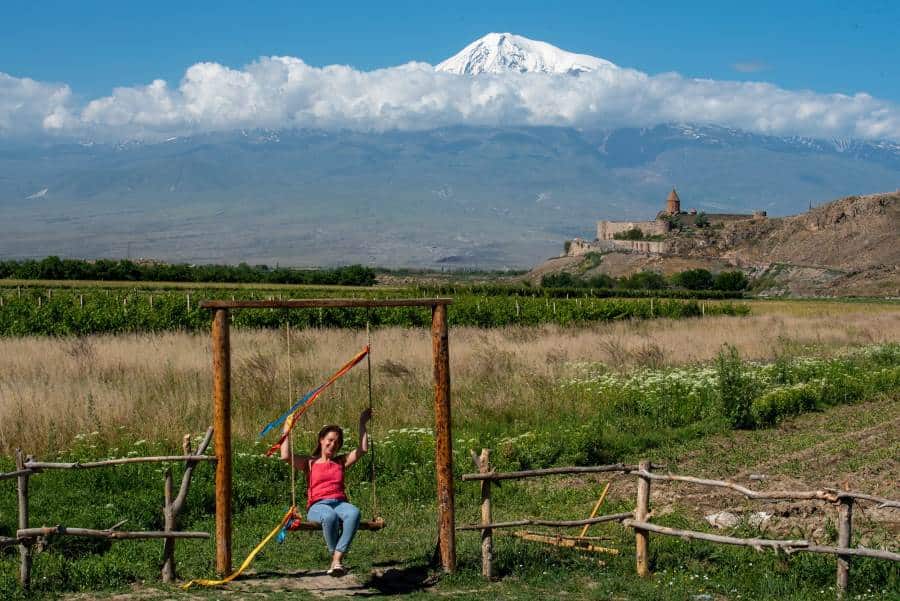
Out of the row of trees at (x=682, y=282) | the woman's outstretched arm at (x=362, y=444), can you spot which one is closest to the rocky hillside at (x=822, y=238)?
the row of trees at (x=682, y=282)

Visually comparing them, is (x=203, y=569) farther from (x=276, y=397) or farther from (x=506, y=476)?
(x=276, y=397)

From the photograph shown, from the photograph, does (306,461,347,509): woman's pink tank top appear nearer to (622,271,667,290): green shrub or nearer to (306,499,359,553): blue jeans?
(306,499,359,553): blue jeans

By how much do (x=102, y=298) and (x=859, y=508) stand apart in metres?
35.6

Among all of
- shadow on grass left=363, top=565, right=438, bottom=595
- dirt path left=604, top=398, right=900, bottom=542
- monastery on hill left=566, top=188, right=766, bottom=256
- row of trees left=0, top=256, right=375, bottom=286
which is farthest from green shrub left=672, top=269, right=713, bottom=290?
shadow on grass left=363, top=565, right=438, bottom=595

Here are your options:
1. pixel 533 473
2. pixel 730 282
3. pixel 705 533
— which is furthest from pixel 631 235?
pixel 705 533

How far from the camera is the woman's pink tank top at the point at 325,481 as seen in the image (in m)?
9.42

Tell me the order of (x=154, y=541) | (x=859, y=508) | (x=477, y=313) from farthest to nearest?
(x=477, y=313), (x=859, y=508), (x=154, y=541)

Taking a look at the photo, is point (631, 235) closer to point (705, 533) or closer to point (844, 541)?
point (705, 533)

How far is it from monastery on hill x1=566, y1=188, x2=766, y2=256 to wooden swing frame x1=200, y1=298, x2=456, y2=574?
106917mm

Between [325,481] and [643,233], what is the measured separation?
12846cm

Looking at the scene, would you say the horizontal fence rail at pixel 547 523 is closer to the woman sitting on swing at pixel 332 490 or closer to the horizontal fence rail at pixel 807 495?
the horizontal fence rail at pixel 807 495

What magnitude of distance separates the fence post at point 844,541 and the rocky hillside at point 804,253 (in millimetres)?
78496

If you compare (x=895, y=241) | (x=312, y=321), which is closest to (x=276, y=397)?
(x=312, y=321)

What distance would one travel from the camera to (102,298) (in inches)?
1656
